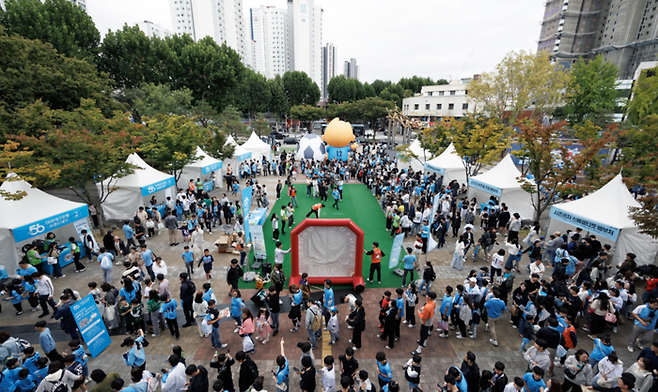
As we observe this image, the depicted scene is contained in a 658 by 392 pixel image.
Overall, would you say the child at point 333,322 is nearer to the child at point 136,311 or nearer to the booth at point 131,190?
the child at point 136,311

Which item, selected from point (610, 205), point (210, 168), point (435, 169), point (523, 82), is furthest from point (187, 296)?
point (523, 82)

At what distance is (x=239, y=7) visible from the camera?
9844cm

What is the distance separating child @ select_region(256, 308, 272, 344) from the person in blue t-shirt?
5020 mm

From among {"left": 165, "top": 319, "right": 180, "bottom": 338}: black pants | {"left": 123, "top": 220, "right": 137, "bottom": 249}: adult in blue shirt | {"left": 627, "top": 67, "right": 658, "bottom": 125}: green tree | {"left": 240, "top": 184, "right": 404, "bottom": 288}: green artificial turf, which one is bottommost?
{"left": 240, "top": 184, "right": 404, "bottom": 288}: green artificial turf

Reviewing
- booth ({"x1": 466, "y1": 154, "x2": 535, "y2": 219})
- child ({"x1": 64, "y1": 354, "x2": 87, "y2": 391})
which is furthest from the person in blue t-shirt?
booth ({"x1": 466, "y1": 154, "x2": 535, "y2": 219})

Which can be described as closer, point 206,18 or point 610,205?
point 610,205

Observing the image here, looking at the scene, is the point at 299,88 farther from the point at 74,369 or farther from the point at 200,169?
the point at 74,369

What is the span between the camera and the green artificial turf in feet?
34.7

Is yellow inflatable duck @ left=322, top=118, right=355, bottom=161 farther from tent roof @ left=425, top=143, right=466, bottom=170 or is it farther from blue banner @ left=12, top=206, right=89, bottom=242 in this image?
blue banner @ left=12, top=206, right=89, bottom=242

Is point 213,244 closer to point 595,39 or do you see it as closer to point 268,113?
point 268,113

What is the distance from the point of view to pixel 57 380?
4719 mm

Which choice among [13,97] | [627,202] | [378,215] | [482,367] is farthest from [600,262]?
[13,97]

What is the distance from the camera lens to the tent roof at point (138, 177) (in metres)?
13.8

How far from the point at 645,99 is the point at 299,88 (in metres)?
51.0
